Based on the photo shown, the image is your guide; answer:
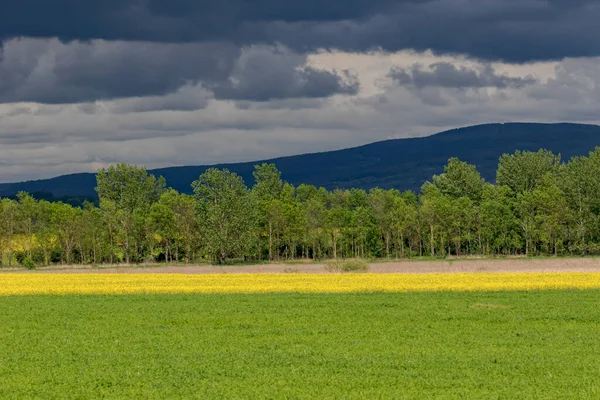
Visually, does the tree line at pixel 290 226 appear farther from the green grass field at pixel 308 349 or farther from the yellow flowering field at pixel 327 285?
the green grass field at pixel 308 349

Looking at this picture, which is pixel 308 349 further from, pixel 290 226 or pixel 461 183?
pixel 461 183

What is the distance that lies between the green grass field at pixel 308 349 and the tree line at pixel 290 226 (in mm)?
79467

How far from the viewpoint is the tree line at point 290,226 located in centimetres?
12556

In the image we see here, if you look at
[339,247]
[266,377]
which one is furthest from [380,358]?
[339,247]

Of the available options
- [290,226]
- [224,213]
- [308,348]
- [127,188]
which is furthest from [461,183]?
[308,348]

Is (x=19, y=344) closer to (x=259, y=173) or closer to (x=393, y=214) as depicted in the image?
(x=393, y=214)

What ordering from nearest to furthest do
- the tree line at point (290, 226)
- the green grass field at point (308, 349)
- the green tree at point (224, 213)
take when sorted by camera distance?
the green grass field at point (308, 349), the green tree at point (224, 213), the tree line at point (290, 226)

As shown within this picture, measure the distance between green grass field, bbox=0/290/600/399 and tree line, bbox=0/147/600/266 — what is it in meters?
79.5

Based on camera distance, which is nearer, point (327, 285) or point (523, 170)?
point (327, 285)

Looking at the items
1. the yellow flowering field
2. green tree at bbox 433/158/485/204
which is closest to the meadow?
the yellow flowering field

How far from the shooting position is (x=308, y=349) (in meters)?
28.9

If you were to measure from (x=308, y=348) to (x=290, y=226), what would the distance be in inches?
4081

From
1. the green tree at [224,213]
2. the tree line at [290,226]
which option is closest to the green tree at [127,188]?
the tree line at [290,226]

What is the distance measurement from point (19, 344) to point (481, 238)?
113640mm
